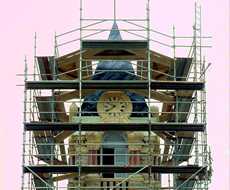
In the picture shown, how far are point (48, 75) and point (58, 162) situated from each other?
5171 millimetres

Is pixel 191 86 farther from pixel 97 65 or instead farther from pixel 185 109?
pixel 97 65

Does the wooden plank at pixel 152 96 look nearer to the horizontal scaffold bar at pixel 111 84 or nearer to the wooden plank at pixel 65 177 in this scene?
the horizontal scaffold bar at pixel 111 84

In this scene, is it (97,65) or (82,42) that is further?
(97,65)

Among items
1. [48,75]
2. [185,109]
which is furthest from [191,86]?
[48,75]

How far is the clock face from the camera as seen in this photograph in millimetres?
66188

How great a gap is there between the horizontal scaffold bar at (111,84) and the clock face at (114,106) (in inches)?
54.4

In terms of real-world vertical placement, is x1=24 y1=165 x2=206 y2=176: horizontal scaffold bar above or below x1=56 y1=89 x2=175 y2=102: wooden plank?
below

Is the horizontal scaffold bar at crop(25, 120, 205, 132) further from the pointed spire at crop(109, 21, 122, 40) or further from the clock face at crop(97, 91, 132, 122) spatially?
the pointed spire at crop(109, 21, 122, 40)

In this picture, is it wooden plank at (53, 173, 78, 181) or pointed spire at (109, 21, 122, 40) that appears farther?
pointed spire at (109, 21, 122, 40)

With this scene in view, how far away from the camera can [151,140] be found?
6750cm

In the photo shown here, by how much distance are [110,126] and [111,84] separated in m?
2.18

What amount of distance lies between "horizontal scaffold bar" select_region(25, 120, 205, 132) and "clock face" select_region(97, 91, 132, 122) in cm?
173

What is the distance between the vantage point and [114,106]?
6675cm

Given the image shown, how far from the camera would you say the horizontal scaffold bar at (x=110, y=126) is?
64.1 m
